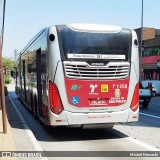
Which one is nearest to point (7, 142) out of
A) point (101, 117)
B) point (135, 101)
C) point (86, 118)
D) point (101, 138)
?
point (86, 118)

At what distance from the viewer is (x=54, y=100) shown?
36.7 feet

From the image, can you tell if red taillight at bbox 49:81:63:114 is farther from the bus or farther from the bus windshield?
the bus windshield

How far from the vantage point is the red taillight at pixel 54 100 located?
11141mm

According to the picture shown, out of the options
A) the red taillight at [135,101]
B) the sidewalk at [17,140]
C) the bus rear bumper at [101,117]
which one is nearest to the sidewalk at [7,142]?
the sidewalk at [17,140]

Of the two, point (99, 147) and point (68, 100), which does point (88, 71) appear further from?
point (99, 147)

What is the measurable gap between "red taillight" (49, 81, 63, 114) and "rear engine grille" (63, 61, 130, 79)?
0.56 meters

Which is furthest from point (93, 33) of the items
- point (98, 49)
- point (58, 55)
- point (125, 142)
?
point (125, 142)

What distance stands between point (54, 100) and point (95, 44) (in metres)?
2.07

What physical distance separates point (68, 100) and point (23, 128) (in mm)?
2861

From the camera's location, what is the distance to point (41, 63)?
42.1ft

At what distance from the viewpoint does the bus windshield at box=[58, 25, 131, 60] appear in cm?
1132

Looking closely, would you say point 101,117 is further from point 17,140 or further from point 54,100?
point 17,140

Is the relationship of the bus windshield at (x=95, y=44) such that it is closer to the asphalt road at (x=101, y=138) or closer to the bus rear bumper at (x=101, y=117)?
the bus rear bumper at (x=101, y=117)

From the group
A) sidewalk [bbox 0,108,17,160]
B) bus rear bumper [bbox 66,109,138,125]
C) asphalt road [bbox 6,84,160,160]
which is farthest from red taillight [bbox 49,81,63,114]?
sidewalk [bbox 0,108,17,160]
